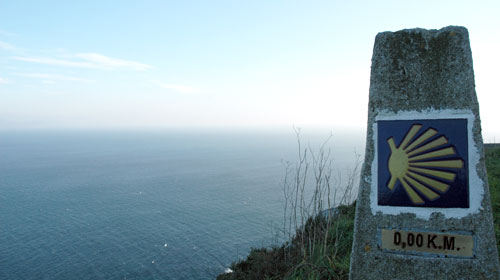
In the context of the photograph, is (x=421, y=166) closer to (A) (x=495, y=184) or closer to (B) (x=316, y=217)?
(B) (x=316, y=217)

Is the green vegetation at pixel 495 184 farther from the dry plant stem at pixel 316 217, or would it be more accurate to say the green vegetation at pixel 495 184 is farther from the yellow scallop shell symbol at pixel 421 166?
the yellow scallop shell symbol at pixel 421 166

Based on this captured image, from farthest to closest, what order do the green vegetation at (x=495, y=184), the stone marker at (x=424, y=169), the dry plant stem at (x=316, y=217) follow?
the green vegetation at (x=495, y=184) < the dry plant stem at (x=316, y=217) < the stone marker at (x=424, y=169)

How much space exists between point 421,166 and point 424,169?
32mm

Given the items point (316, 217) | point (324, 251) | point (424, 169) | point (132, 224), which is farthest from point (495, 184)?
point (132, 224)

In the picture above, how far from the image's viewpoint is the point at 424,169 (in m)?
2.64

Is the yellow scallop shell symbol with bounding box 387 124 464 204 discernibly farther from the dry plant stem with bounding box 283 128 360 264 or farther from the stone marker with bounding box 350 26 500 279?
the dry plant stem with bounding box 283 128 360 264

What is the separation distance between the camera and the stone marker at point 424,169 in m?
2.54

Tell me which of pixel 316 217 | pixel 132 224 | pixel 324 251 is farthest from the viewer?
pixel 132 224

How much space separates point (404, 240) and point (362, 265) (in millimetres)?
412

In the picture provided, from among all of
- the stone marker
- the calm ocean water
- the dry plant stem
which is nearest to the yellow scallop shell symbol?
the stone marker

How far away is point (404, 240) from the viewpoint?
268cm

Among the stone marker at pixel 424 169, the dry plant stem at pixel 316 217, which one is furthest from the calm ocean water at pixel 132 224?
the stone marker at pixel 424 169

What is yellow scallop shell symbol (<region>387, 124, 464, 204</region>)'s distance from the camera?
2605 millimetres

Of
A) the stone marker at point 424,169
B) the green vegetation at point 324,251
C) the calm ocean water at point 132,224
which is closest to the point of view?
the stone marker at point 424,169
